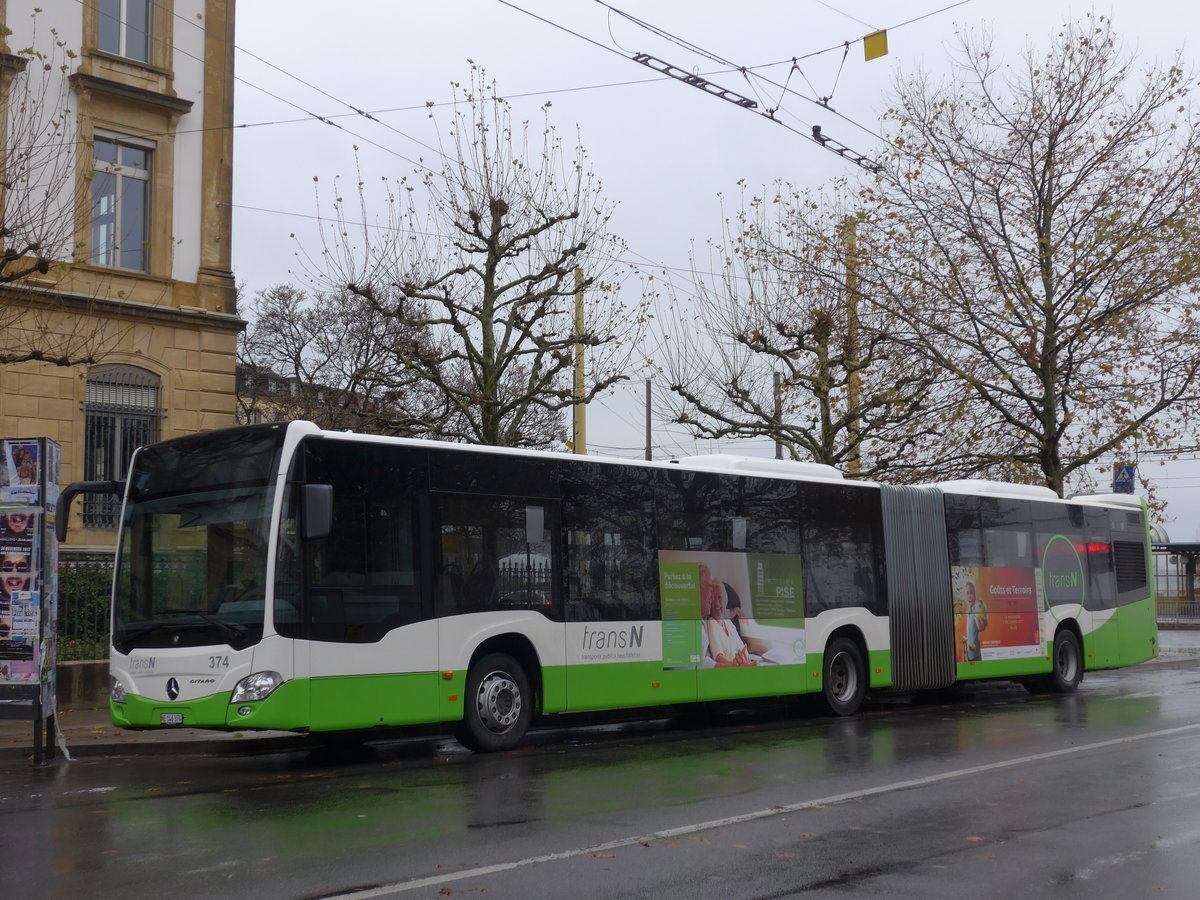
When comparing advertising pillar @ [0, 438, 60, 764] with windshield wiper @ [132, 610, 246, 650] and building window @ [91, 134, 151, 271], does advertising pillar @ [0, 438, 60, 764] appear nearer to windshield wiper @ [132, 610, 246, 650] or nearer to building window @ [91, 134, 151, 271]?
windshield wiper @ [132, 610, 246, 650]

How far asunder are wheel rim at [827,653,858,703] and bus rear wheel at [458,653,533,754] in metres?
5.17

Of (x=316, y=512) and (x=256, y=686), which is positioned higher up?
(x=316, y=512)

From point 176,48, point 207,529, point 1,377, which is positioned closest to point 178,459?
point 207,529

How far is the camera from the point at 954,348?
1071 inches

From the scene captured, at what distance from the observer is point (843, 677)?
55.9 feet

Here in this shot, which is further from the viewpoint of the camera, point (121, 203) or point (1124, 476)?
point (1124, 476)

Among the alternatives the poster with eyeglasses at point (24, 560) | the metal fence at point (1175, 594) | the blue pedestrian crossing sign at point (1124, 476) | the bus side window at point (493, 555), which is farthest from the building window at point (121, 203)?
the metal fence at point (1175, 594)

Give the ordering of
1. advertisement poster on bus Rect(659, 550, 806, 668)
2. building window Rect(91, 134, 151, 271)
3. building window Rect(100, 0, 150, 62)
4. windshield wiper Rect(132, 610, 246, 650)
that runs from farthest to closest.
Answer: building window Rect(100, 0, 150, 62)
building window Rect(91, 134, 151, 271)
advertisement poster on bus Rect(659, 550, 806, 668)
windshield wiper Rect(132, 610, 246, 650)

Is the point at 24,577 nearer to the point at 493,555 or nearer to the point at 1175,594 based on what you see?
the point at 493,555

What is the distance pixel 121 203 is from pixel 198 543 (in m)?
13.4

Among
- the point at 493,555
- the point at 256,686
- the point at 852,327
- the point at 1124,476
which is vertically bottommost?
the point at 256,686

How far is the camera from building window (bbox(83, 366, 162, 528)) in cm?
2256

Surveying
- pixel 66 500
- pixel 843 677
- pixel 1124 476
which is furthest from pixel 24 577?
pixel 1124 476

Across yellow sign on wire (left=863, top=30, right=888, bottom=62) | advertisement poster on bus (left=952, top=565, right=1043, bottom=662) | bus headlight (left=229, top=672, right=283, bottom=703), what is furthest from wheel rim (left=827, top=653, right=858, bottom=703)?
bus headlight (left=229, top=672, right=283, bottom=703)
